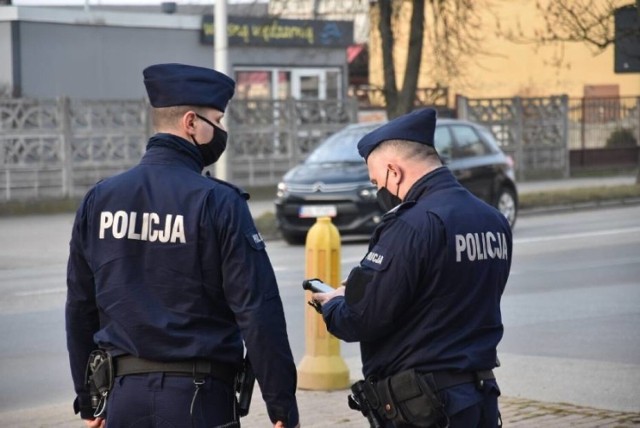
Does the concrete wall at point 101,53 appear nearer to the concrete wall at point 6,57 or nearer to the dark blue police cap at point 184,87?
the concrete wall at point 6,57

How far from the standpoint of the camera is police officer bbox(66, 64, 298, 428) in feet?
14.1

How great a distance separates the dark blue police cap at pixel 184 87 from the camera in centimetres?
447

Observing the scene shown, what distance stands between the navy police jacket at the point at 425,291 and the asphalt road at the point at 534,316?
3911mm

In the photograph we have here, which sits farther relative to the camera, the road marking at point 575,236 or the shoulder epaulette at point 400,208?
the road marking at point 575,236

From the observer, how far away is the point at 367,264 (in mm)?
4434

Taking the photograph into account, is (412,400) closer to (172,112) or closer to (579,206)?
(172,112)

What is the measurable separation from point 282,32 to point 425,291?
2982 cm

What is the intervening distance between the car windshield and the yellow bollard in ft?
34.6

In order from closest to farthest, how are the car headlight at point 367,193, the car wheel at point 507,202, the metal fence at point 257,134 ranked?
the car headlight at point 367,193 → the car wheel at point 507,202 → the metal fence at point 257,134

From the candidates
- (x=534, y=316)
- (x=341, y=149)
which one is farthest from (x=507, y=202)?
(x=534, y=316)

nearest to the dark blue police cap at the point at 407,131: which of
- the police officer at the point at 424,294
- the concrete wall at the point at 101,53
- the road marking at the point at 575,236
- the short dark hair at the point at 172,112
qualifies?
the police officer at the point at 424,294

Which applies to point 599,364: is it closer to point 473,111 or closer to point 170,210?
point 170,210

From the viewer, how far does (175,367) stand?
4316 millimetres

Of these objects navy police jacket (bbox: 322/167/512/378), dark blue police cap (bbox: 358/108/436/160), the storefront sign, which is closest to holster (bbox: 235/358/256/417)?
navy police jacket (bbox: 322/167/512/378)
